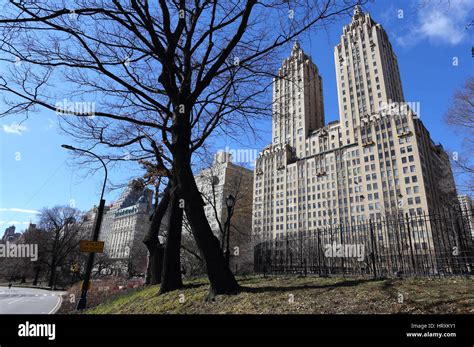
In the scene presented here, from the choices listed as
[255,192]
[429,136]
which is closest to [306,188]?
[255,192]

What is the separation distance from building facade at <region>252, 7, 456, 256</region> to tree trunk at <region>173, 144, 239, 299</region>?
221 feet

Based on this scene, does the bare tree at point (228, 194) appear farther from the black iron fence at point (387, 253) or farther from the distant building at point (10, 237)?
the distant building at point (10, 237)

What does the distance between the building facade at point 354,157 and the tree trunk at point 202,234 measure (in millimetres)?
67263

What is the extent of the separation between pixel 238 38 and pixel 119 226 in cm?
13520

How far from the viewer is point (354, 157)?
308 feet

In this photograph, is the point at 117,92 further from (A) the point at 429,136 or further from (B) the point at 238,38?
(A) the point at 429,136

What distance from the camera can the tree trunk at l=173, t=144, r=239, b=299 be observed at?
25.4 ft

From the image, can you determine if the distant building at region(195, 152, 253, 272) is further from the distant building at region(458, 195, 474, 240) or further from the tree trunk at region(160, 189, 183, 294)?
the distant building at region(458, 195, 474, 240)

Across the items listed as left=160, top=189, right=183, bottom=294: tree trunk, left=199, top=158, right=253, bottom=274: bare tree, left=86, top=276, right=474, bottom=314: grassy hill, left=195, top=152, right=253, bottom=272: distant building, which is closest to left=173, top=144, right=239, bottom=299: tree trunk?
left=86, top=276, right=474, bottom=314: grassy hill

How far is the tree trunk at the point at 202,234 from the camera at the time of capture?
25.4 ft

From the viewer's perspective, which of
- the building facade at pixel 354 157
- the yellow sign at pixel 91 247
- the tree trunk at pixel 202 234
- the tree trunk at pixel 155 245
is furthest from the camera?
the building facade at pixel 354 157

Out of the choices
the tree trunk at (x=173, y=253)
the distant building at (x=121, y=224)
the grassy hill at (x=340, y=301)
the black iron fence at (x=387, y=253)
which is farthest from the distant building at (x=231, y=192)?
the distant building at (x=121, y=224)

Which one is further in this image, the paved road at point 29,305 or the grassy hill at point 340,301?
the paved road at point 29,305

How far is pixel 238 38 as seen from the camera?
8.35 meters
